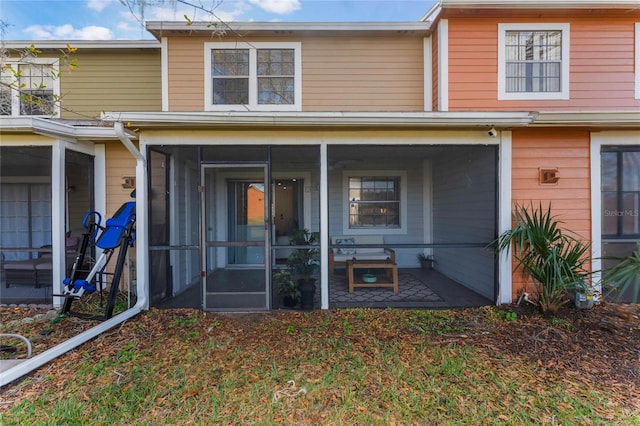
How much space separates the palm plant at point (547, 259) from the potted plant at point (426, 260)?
265 centimetres

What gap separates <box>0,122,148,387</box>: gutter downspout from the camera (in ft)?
8.76

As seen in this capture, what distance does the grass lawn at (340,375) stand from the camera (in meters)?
2.26

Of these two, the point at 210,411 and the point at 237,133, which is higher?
the point at 237,133

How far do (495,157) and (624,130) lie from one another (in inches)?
75.3

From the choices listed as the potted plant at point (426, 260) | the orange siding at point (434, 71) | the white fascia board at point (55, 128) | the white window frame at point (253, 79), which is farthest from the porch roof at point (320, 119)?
the potted plant at point (426, 260)

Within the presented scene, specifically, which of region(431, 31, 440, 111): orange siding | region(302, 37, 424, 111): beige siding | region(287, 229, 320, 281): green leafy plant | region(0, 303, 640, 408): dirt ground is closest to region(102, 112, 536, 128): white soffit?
region(431, 31, 440, 111): orange siding

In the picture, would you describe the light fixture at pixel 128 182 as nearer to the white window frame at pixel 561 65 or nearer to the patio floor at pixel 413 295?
the patio floor at pixel 413 295

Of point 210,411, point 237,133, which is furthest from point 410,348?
point 237,133

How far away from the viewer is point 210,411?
229cm

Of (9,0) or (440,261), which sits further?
(440,261)

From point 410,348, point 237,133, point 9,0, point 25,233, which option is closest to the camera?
point 410,348

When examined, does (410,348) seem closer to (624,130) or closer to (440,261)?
(440,261)

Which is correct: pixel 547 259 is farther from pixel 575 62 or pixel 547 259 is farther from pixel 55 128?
pixel 55 128

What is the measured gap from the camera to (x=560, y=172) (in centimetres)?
443
